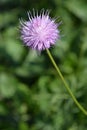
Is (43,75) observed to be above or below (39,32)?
below

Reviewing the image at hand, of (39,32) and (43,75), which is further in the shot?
(43,75)

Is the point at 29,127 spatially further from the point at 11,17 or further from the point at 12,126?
the point at 11,17

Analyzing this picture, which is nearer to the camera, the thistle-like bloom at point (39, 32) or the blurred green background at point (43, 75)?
the thistle-like bloom at point (39, 32)

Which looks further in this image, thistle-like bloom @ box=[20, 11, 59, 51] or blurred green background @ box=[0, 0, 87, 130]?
blurred green background @ box=[0, 0, 87, 130]
